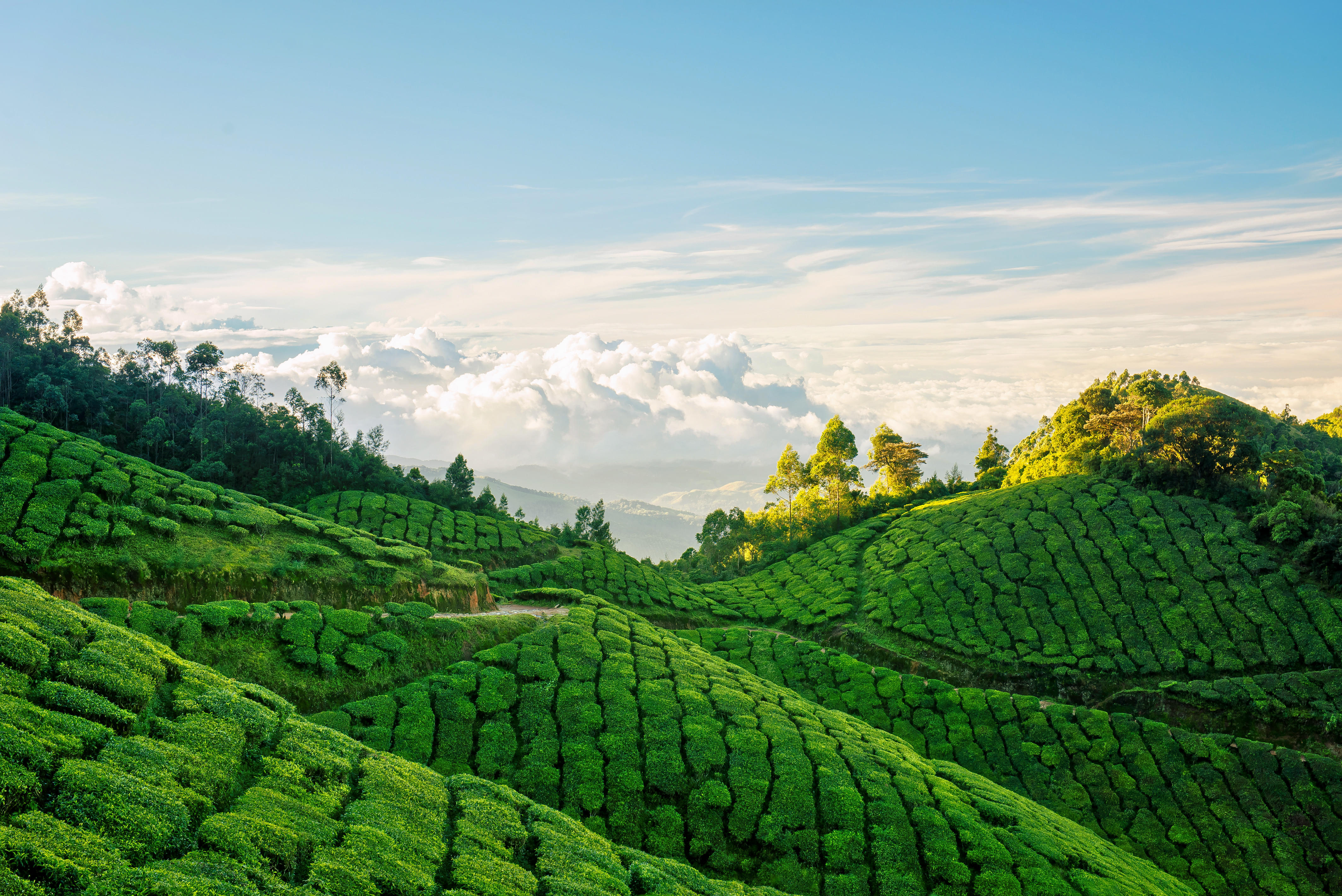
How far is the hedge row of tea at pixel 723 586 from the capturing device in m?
53.9

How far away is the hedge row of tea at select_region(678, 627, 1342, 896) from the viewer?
30.2 meters

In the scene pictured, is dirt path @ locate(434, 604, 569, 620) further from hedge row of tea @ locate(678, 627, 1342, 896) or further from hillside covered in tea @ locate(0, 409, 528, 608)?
hedge row of tea @ locate(678, 627, 1342, 896)

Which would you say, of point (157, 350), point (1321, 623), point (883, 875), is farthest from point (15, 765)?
point (157, 350)

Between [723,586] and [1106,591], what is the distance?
108ft

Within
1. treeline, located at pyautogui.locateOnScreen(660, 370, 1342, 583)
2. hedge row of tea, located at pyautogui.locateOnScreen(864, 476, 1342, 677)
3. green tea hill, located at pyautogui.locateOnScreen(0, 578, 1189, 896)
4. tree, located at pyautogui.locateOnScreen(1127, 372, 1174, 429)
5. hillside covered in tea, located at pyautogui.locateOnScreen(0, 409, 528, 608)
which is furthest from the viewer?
tree, located at pyautogui.locateOnScreen(1127, 372, 1174, 429)

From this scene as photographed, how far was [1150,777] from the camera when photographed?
33.7 meters

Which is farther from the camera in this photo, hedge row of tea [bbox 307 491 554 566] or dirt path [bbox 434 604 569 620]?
hedge row of tea [bbox 307 491 554 566]

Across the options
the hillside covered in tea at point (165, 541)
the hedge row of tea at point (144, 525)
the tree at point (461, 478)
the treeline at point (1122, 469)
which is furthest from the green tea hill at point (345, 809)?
the tree at point (461, 478)

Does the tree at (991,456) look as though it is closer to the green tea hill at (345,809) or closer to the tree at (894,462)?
the tree at (894,462)

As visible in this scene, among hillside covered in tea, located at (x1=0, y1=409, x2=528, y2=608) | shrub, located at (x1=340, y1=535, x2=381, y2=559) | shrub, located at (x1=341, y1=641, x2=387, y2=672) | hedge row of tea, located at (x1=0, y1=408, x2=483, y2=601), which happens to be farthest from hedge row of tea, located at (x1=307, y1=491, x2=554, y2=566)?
Answer: shrub, located at (x1=341, y1=641, x2=387, y2=672)

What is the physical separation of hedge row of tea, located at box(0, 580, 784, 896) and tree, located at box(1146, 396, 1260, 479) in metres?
56.8

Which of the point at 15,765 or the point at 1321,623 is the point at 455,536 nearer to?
the point at 15,765

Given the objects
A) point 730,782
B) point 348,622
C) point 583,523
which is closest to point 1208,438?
point 730,782

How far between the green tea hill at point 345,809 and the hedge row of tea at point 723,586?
25.0 metres
